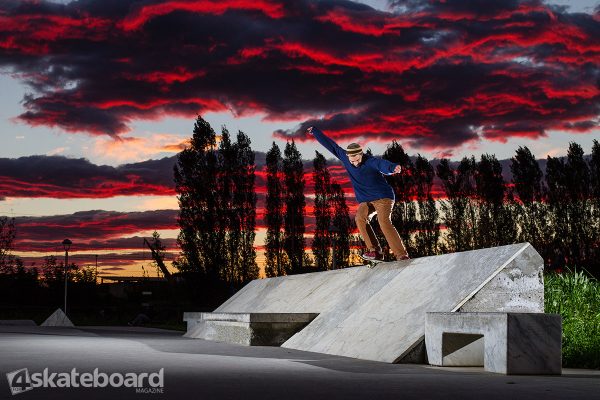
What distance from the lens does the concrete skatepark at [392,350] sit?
20.4ft

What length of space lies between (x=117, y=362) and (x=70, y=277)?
4299 cm

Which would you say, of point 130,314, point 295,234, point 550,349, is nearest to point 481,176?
point 295,234

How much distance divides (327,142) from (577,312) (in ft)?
15.8

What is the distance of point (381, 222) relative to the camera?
12.4 meters

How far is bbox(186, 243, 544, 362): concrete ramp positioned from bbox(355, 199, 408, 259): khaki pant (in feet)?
1.11

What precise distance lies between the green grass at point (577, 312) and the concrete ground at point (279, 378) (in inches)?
59.0

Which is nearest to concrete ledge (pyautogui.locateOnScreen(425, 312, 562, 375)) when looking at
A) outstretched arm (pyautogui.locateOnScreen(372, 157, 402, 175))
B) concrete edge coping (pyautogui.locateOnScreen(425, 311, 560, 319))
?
concrete edge coping (pyautogui.locateOnScreen(425, 311, 560, 319))

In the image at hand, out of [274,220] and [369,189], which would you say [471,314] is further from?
[274,220]

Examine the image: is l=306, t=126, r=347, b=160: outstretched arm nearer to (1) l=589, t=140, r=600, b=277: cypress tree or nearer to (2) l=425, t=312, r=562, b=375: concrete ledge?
(2) l=425, t=312, r=562, b=375: concrete ledge

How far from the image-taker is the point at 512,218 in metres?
53.3

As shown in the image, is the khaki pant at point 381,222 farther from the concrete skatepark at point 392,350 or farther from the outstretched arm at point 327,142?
the outstretched arm at point 327,142

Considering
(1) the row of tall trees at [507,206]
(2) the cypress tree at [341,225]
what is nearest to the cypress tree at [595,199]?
(1) the row of tall trees at [507,206]

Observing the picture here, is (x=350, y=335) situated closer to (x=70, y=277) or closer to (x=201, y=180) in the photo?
(x=201, y=180)

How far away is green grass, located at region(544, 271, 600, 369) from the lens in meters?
9.87
